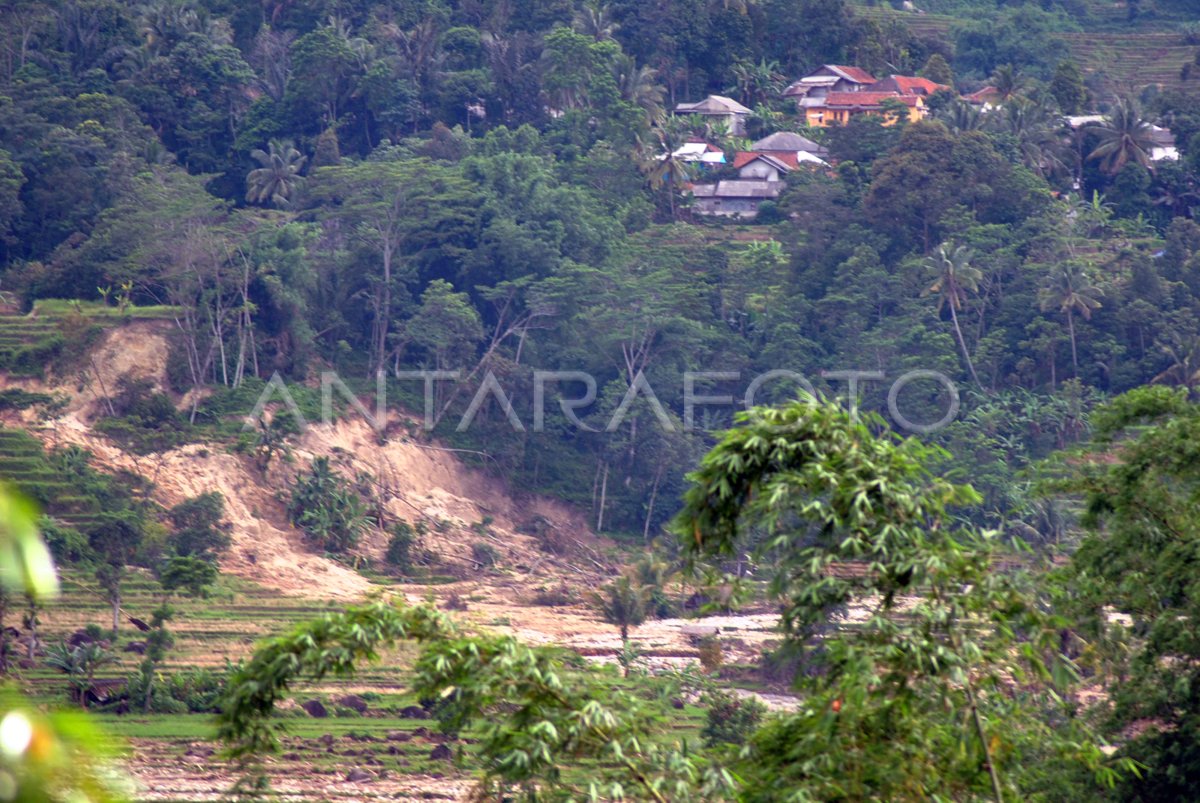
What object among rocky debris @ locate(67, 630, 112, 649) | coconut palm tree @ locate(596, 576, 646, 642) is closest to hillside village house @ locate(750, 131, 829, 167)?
coconut palm tree @ locate(596, 576, 646, 642)

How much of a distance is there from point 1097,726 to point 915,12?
4353cm

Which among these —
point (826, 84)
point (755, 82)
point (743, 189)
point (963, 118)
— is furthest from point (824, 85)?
point (963, 118)

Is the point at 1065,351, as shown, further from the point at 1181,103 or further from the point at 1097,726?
the point at 1097,726

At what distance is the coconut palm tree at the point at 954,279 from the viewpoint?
95.8 ft

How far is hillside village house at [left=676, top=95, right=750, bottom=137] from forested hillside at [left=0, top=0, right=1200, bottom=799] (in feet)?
0.90

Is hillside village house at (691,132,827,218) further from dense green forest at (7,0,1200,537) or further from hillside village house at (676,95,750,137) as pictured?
hillside village house at (676,95,750,137)

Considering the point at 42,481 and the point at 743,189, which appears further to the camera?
the point at 743,189

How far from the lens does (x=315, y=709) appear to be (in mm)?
20125

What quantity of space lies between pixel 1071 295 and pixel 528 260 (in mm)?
10261

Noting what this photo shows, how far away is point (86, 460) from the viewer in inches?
968

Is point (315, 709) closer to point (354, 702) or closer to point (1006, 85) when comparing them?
point (354, 702)

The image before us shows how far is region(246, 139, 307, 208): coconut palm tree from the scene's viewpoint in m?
33.1

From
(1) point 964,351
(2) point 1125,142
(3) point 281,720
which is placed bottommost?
(3) point 281,720

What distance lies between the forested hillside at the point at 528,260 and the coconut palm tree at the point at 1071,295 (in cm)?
8
